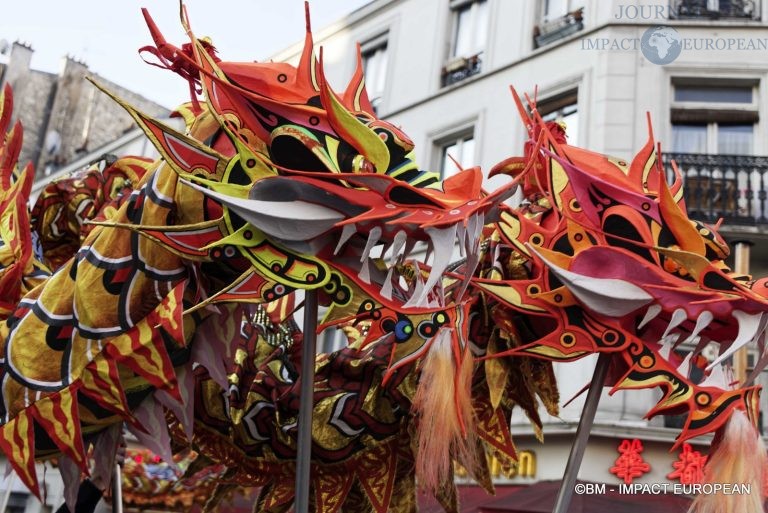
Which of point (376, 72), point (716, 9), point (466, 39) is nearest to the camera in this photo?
point (716, 9)

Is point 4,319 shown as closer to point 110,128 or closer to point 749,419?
point 749,419

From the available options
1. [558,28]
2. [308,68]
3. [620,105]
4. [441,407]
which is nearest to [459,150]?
[558,28]

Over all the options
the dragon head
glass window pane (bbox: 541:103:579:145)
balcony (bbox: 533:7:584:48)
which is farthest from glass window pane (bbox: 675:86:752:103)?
the dragon head

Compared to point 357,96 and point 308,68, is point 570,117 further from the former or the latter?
point 308,68

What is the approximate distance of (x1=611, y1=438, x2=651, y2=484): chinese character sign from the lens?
9.92 m

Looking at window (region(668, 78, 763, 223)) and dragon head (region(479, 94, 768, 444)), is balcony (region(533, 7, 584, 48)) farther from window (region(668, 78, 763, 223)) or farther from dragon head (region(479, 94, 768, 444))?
dragon head (region(479, 94, 768, 444))

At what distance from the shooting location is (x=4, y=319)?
4.25 m

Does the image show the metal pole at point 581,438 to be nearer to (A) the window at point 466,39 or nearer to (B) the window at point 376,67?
(A) the window at point 466,39

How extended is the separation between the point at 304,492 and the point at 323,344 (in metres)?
9.29

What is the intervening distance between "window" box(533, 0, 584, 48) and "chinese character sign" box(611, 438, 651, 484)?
5.46 m

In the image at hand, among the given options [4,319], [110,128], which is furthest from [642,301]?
[110,128]

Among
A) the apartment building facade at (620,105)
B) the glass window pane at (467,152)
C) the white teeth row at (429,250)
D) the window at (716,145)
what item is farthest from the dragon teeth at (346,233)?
the glass window pane at (467,152)

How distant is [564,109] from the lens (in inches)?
480

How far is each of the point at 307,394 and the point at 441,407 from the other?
535mm
